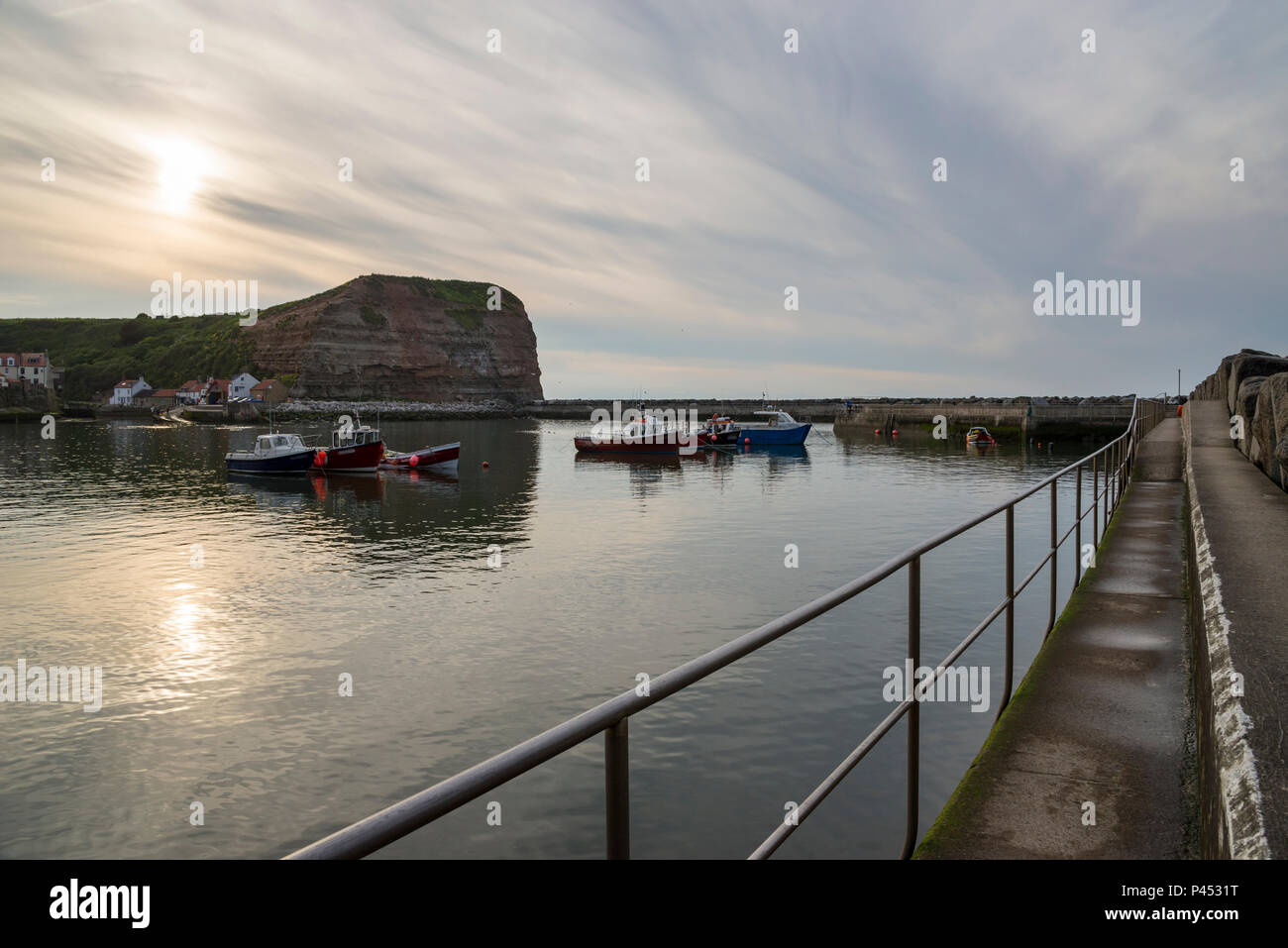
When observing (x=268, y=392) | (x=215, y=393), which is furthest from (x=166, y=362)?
(x=268, y=392)

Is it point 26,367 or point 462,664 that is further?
point 26,367

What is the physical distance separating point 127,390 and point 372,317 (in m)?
46.6

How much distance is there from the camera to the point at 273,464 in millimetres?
46625

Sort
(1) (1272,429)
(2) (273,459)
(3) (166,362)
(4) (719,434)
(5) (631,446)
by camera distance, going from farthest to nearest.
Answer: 1. (3) (166,362)
2. (4) (719,434)
3. (5) (631,446)
4. (2) (273,459)
5. (1) (1272,429)

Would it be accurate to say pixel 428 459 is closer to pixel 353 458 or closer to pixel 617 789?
pixel 353 458

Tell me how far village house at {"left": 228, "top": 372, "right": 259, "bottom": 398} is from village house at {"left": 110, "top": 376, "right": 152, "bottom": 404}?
2222 cm

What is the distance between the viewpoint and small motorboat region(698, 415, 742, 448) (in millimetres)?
70312

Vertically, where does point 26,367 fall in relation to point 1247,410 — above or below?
above

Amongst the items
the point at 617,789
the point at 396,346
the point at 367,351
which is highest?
the point at 396,346

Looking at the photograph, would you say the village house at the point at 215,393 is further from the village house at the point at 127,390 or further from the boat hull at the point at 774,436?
the boat hull at the point at 774,436

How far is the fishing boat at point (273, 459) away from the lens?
153 feet

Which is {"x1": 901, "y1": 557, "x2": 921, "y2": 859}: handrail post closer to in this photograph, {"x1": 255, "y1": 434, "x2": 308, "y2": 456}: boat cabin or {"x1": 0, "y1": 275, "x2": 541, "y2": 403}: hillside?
{"x1": 255, "y1": 434, "x2": 308, "y2": 456}: boat cabin

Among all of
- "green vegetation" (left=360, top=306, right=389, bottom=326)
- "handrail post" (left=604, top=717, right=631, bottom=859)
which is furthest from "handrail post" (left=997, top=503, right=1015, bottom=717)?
"green vegetation" (left=360, top=306, right=389, bottom=326)
